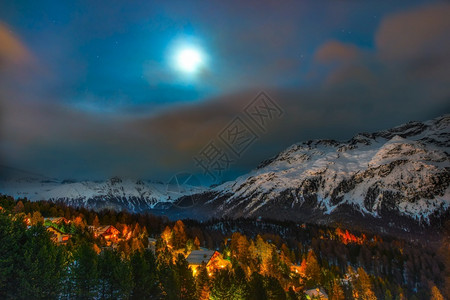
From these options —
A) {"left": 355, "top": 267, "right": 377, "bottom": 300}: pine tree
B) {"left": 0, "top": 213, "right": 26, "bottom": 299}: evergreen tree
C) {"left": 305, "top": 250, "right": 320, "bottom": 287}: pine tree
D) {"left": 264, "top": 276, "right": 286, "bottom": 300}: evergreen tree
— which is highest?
{"left": 0, "top": 213, "right": 26, "bottom": 299}: evergreen tree

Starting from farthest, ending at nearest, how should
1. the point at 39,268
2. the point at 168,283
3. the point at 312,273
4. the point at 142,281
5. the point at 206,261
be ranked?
the point at 312,273 → the point at 206,261 → the point at 168,283 → the point at 142,281 → the point at 39,268

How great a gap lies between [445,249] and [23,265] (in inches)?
2767

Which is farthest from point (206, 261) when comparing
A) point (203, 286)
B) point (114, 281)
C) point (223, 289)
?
point (114, 281)

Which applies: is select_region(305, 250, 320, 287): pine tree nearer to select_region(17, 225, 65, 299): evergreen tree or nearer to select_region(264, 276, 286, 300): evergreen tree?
select_region(264, 276, 286, 300): evergreen tree

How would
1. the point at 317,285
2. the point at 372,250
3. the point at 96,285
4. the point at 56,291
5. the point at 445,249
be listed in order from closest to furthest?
the point at 56,291 → the point at 96,285 → the point at 445,249 → the point at 317,285 → the point at 372,250

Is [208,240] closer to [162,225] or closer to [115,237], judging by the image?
[162,225]

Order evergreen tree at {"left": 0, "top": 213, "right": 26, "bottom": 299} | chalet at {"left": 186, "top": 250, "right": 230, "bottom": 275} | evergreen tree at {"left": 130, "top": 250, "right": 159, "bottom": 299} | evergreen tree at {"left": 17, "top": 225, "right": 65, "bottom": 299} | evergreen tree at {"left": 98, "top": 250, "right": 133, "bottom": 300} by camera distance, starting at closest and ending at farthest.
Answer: evergreen tree at {"left": 0, "top": 213, "right": 26, "bottom": 299}
evergreen tree at {"left": 17, "top": 225, "right": 65, "bottom": 299}
evergreen tree at {"left": 98, "top": 250, "right": 133, "bottom": 300}
evergreen tree at {"left": 130, "top": 250, "right": 159, "bottom": 299}
chalet at {"left": 186, "top": 250, "right": 230, "bottom": 275}

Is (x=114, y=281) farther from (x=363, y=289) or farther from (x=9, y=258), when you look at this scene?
(x=363, y=289)

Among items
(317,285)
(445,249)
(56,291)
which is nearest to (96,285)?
(56,291)

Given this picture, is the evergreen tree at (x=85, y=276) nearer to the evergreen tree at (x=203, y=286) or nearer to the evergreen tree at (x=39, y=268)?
the evergreen tree at (x=39, y=268)

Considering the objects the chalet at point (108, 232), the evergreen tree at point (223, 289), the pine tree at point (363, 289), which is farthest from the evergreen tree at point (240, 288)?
the chalet at point (108, 232)

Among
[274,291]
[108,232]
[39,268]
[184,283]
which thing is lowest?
[274,291]

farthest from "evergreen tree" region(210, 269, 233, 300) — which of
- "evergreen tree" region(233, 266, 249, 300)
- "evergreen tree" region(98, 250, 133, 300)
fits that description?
"evergreen tree" region(98, 250, 133, 300)

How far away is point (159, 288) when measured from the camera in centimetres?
4684
